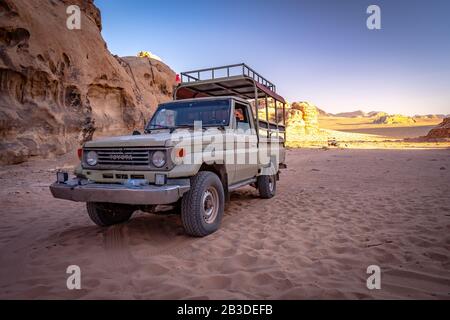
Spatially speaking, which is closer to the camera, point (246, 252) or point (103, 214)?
point (246, 252)

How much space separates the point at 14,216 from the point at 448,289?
6459mm

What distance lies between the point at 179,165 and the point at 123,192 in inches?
29.0

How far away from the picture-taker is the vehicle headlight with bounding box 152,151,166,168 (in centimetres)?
364

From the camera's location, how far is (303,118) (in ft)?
160

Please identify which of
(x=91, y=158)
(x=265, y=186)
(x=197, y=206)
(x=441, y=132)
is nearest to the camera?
(x=197, y=206)

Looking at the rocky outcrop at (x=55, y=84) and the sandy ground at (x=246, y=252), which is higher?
the rocky outcrop at (x=55, y=84)

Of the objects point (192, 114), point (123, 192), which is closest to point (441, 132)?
point (192, 114)

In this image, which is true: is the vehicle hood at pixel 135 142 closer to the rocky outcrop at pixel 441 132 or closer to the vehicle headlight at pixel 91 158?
the vehicle headlight at pixel 91 158

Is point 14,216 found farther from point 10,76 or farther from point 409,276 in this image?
point 10,76

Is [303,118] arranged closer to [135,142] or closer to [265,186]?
[265,186]

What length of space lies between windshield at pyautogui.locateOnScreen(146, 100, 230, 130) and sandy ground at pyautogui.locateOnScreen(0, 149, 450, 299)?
1688 mm

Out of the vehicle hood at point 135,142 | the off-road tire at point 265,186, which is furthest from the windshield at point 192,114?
the off-road tire at point 265,186

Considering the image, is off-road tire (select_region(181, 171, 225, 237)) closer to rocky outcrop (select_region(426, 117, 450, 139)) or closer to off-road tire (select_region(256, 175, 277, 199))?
off-road tire (select_region(256, 175, 277, 199))

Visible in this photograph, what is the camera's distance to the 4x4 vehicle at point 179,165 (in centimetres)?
361
